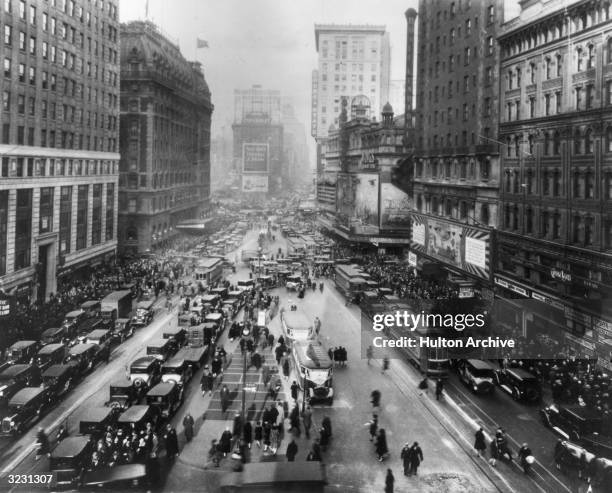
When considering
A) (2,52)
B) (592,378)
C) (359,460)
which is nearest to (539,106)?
(592,378)

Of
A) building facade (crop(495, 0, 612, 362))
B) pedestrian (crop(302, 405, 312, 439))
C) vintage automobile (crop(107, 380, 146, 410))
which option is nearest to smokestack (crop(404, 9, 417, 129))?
building facade (crop(495, 0, 612, 362))

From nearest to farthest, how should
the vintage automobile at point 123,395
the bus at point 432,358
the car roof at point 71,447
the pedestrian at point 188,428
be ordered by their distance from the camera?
the car roof at point 71,447
the pedestrian at point 188,428
the vintage automobile at point 123,395
the bus at point 432,358

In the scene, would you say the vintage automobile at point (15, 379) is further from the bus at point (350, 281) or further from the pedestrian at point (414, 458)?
the bus at point (350, 281)

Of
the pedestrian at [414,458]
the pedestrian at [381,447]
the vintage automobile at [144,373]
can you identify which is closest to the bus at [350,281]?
the vintage automobile at [144,373]

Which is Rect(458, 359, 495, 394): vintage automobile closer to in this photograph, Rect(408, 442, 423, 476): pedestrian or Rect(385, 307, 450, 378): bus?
Rect(385, 307, 450, 378): bus

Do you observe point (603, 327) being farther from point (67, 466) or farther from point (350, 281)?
point (67, 466)

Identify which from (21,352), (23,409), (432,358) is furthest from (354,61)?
(23,409)
